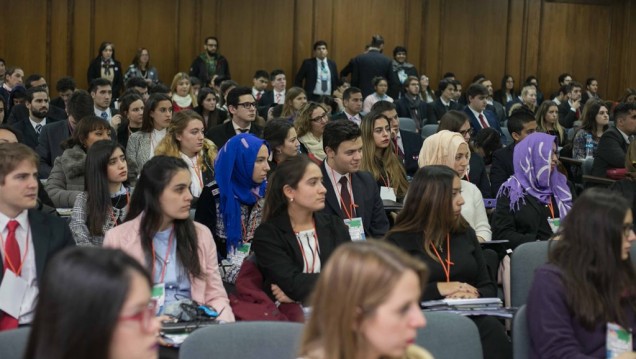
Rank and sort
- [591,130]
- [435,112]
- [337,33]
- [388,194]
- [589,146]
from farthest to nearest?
[337,33] → [435,112] → [591,130] → [589,146] → [388,194]

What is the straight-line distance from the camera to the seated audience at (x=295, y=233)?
3764 millimetres

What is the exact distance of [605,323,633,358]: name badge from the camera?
2924 millimetres

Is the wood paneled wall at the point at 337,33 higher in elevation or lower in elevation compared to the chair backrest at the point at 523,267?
higher

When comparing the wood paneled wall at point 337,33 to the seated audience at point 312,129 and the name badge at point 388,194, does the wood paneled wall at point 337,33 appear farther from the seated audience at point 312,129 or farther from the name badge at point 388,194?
the name badge at point 388,194

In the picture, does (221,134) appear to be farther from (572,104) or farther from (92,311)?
(572,104)

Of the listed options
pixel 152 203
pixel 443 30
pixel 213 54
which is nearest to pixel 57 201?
pixel 152 203

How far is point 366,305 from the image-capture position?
1928mm

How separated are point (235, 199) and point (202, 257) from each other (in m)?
1.01

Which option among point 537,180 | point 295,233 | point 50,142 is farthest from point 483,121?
point 295,233

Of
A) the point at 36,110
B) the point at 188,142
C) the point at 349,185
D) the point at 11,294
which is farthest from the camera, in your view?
the point at 36,110

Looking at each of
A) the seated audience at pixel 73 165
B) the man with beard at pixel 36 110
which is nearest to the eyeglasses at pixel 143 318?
the seated audience at pixel 73 165

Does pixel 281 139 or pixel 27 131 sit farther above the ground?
pixel 281 139

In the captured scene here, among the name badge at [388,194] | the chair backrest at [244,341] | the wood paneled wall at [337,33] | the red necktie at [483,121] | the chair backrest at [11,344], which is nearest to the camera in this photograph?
the chair backrest at [11,344]

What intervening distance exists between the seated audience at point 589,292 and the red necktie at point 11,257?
184cm
